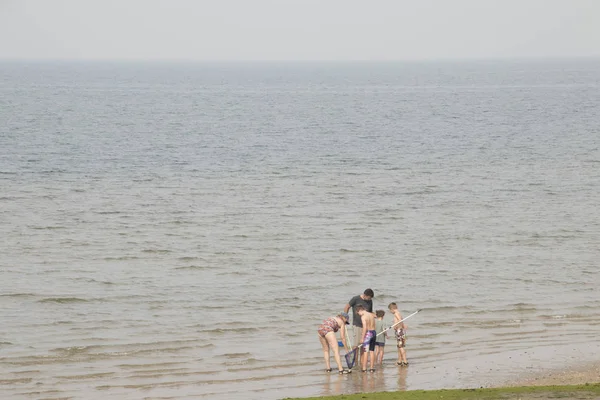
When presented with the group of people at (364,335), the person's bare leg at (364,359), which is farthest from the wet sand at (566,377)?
the person's bare leg at (364,359)

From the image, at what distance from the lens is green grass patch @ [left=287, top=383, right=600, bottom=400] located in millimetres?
15180

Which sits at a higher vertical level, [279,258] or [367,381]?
[367,381]

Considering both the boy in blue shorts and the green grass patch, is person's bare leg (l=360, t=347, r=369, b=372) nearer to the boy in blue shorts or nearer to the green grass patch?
the boy in blue shorts

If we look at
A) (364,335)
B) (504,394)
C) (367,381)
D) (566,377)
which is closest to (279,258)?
(364,335)

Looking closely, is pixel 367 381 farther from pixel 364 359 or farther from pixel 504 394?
pixel 504 394

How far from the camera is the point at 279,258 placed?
32031mm

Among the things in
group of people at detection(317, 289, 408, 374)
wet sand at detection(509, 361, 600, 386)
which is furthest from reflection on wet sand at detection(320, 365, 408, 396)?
wet sand at detection(509, 361, 600, 386)

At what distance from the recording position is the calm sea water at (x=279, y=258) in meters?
20.4

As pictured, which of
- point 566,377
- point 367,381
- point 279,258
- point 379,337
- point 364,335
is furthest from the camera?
point 279,258

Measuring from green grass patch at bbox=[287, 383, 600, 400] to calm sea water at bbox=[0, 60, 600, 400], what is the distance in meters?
2.22

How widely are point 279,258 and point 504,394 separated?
668 inches

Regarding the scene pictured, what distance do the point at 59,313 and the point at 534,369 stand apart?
39.2 feet

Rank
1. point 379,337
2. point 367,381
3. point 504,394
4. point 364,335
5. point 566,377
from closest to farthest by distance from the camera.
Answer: point 504,394, point 566,377, point 367,381, point 364,335, point 379,337

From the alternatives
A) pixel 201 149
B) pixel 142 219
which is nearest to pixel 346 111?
pixel 201 149
